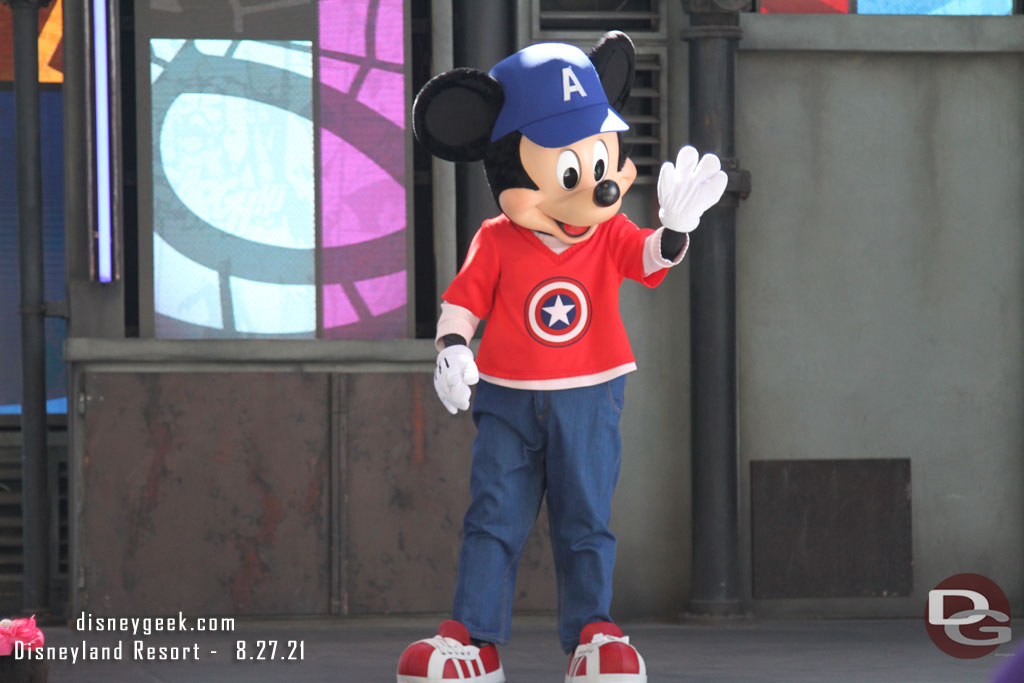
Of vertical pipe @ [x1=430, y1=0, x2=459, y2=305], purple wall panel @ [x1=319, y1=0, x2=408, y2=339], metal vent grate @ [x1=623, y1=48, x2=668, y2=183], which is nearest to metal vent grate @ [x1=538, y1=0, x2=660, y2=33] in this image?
metal vent grate @ [x1=623, y1=48, x2=668, y2=183]

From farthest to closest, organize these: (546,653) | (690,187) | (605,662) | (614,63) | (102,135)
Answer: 1. (102,135)
2. (546,653)
3. (614,63)
4. (690,187)
5. (605,662)

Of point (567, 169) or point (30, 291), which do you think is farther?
point (30, 291)

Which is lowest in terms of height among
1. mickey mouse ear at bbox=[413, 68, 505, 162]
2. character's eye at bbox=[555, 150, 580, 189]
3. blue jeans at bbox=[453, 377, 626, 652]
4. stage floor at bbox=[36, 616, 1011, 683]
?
stage floor at bbox=[36, 616, 1011, 683]

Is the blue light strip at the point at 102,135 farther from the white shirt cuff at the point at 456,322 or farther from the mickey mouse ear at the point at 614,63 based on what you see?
the mickey mouse ear at the point at 614,63

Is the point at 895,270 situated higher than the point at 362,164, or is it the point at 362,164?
the point at 362,164

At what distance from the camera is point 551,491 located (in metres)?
3.94

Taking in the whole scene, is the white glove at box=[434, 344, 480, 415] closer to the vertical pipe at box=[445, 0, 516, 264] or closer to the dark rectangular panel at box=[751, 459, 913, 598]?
the vertical pipe at box=[445, 0, 516, 264]

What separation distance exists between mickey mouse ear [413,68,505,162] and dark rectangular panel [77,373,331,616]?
202 centimetres

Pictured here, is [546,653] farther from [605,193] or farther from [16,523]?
[16,523]

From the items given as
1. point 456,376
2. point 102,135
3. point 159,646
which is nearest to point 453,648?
point 456,376

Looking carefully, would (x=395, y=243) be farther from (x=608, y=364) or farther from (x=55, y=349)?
(x=608, y=364)

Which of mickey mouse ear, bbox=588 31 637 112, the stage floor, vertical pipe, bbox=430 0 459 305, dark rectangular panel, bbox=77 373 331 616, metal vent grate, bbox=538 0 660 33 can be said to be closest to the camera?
mickey mouse ear, bbox=588 31 637 112

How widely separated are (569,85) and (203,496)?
8.62 feet

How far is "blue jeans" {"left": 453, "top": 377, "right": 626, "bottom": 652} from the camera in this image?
→ 3848 mm
